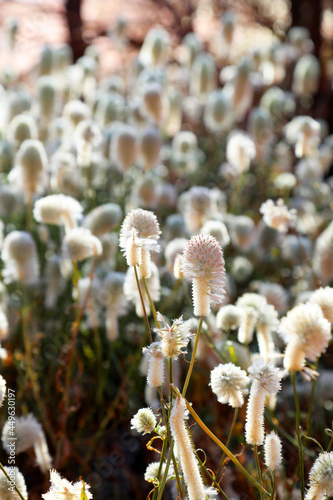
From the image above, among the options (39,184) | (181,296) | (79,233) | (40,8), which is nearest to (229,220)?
(181,296)

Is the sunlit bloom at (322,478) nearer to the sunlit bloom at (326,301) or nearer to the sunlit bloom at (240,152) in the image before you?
the sunlit bloom at (326,301)

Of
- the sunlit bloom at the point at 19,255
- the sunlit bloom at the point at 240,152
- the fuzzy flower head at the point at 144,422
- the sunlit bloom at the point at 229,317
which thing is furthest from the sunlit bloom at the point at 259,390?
the sunlit bloom at the point at 240,152

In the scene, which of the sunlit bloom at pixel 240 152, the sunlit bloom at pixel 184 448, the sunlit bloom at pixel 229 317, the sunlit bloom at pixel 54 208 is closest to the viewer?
the sunlit bloom at pixel 184 448

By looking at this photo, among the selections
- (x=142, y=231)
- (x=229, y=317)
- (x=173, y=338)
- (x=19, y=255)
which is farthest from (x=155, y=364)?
(x=19, y=255)

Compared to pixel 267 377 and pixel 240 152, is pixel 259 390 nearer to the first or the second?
pixel 267 377

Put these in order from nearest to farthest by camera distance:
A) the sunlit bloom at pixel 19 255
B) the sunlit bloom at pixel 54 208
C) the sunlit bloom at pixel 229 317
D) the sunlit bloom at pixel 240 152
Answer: the sunlit bloom at pixel 229 317 < the sunlit bloom at pixel 54 208 < the sunlit bloom at pixel 19 255 < the sunlit bloom at pixel 240 152

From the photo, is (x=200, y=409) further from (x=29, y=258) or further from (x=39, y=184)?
(x=39, y=184)

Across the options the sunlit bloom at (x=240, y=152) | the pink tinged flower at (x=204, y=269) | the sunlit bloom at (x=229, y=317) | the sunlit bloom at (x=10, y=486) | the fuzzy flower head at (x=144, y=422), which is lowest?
the sunlit bloom at (x=10, y=486)
